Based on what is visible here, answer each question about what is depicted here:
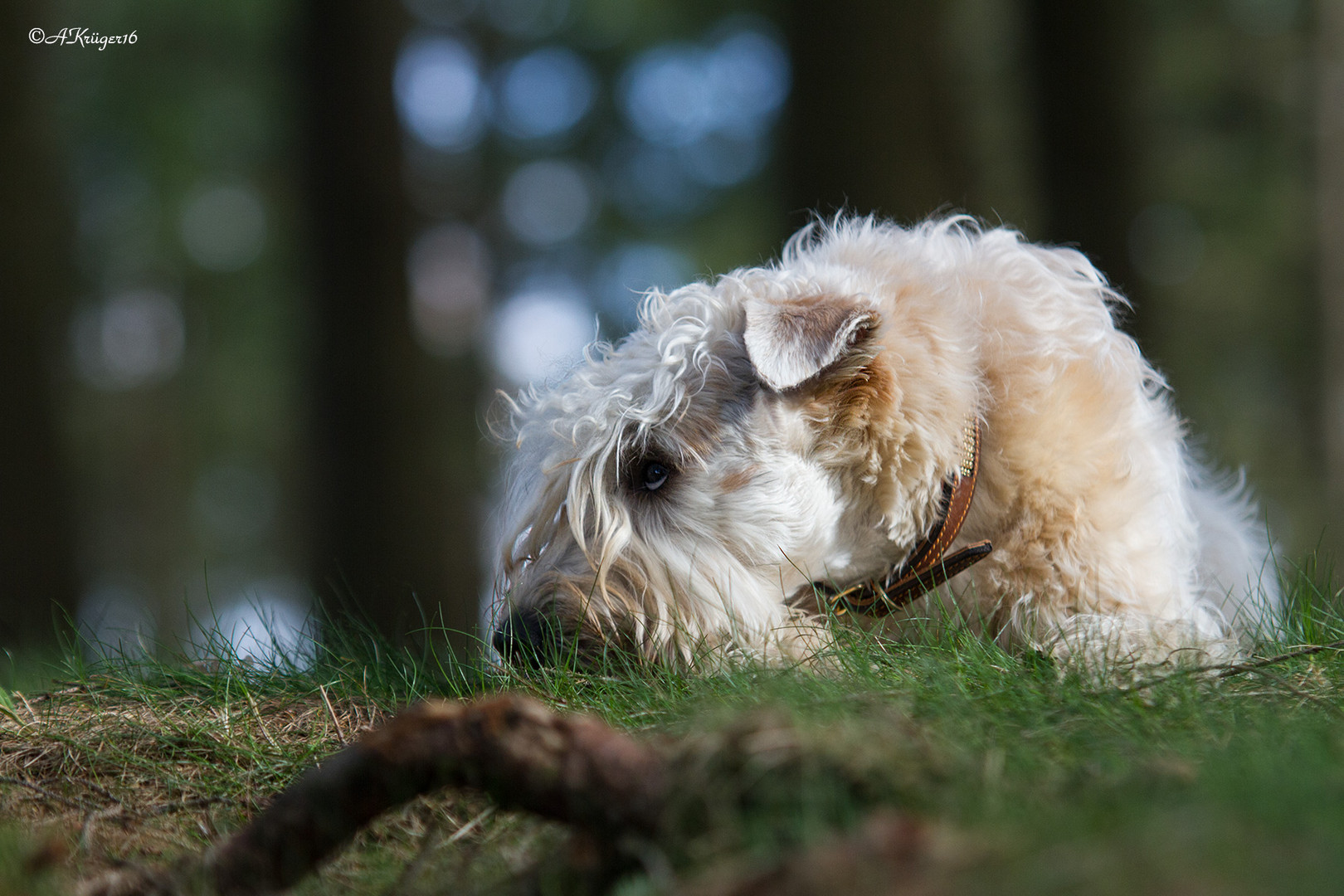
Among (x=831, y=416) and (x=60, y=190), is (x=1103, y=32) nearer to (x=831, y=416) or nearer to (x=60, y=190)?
(x=831, y=416)

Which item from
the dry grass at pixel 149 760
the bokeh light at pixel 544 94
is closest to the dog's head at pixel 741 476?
the dry grass at pixel 149 760

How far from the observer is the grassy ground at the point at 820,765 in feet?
5.03

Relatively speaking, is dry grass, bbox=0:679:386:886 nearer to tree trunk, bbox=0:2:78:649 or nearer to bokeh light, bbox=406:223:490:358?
tree trunk, bbox=0:2:78:649

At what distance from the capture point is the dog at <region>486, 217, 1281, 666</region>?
12.6 feet

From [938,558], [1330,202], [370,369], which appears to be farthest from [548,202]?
[938,558]

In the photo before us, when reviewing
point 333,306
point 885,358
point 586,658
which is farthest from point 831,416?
point 333,306

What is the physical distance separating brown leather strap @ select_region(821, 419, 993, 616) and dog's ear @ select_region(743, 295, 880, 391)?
1.98 ft

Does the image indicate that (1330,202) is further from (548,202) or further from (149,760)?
(149,760)

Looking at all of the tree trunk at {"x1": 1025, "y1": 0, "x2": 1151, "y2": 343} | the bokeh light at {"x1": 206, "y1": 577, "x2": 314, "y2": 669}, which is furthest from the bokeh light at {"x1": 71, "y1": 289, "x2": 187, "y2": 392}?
the bokeh light at {"x1": 206, "y1": 577, "x2": 314, "y2": 669}

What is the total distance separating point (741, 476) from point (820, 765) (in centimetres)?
219

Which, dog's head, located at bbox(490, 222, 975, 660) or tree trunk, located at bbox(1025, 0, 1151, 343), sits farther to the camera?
tree trunk, located at bbox(1025, 0, 1151, 343)

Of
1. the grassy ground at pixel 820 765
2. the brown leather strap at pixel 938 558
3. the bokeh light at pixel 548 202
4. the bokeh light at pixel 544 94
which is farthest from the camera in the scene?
the bokeh light at pixel 548 202

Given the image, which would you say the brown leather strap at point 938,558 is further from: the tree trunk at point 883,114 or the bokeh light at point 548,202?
the bokeh light at point 548,202

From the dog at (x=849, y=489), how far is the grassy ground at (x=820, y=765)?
17.3 inches
